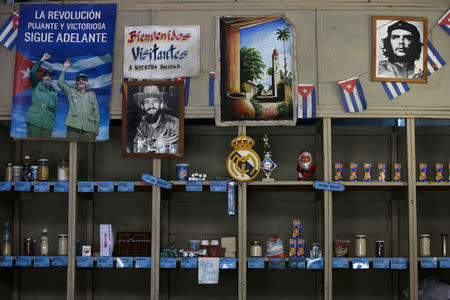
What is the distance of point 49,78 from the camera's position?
222 inches

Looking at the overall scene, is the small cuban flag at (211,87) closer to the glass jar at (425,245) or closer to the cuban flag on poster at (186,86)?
the cuban flag on poster at (186,86)

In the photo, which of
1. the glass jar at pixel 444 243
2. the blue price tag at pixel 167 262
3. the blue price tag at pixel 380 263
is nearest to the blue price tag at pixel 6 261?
the blue price tag at pixel 167 262

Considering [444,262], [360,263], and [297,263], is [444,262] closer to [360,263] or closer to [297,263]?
[360,263]

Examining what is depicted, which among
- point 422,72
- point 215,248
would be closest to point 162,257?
point 215,248

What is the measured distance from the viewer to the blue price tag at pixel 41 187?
5508 mm

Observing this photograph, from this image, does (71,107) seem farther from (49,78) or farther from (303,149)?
(303,149)

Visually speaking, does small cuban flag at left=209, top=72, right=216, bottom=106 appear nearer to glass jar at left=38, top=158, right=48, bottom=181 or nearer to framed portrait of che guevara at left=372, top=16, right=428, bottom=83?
framed portrait of che guevara at left=372, top=16, right=428, bottom=83

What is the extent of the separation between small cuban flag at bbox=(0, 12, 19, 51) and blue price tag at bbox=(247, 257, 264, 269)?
10.0 feet

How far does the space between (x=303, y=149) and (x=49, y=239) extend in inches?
110

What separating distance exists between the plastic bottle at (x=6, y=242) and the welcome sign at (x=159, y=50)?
74.9 inches

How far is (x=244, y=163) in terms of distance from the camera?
5.49 metres

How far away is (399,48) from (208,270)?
2742 millimetres

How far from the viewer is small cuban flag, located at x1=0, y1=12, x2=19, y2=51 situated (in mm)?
5707

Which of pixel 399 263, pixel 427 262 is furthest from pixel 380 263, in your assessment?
pixel 427 262
